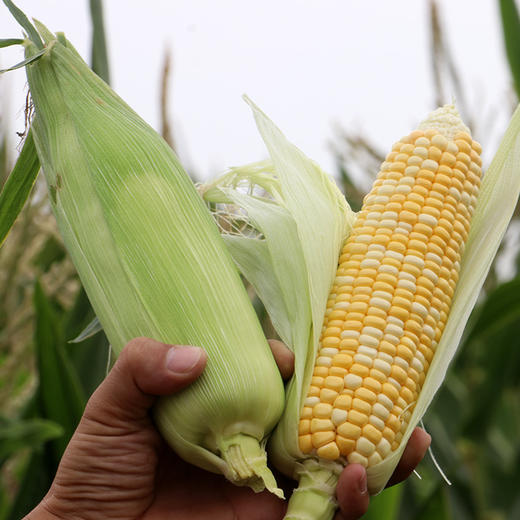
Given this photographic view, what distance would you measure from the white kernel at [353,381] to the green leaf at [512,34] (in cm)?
123

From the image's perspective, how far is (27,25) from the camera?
98 cm

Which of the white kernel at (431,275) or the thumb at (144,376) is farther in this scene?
the white kernel at (431,275)

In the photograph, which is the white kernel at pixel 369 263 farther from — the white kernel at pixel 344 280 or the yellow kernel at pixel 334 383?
the yellow kernel at pixel 334 383

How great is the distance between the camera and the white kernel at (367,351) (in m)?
0.94

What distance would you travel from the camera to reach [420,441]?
105cm

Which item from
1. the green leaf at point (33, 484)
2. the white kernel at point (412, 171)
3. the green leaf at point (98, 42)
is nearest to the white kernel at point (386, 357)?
the white kernel at point (412, 171)

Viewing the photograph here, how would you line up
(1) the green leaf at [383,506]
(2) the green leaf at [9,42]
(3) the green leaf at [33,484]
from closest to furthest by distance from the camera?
(2) the green leaf at [9,42] < (1) the green leaf at [383,506] < (3) the green leaf at [33,484]

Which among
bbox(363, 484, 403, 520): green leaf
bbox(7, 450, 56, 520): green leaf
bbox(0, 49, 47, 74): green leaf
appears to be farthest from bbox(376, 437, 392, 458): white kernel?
bbox(7, 450, 56, 520): green leaf

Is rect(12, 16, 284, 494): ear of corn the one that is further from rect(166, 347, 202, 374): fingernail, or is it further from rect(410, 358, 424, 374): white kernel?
rect(410, 358, 424, 374): white kernel

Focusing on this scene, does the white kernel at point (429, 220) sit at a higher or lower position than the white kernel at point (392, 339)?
higher

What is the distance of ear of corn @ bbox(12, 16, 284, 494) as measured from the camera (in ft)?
2.89

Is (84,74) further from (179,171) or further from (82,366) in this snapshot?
(82,366)

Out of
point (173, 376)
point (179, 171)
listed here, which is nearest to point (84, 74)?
point (179, 171)

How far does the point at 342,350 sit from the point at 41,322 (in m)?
0.78
